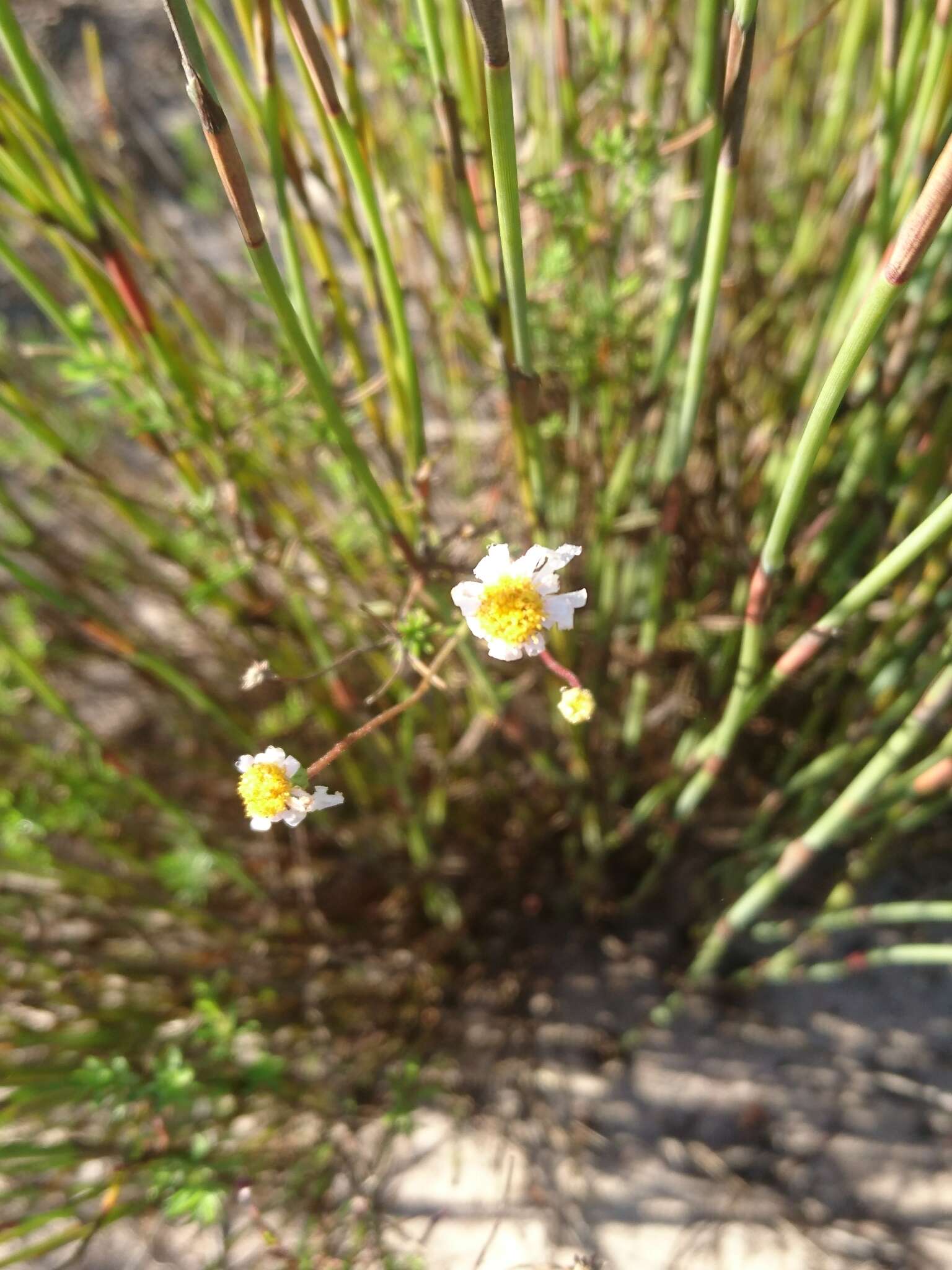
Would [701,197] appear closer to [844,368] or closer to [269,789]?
[844,368]

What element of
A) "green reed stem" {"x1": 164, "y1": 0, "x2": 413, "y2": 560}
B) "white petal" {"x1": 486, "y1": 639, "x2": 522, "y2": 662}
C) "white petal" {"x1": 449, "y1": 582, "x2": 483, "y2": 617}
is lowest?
"white petal" {"x1": 486, "y1": 639, "x2": 522, "y2": 662}

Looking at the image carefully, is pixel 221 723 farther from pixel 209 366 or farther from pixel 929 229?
pixel 929 229

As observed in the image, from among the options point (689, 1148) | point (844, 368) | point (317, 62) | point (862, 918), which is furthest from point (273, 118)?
point (689, 1148)

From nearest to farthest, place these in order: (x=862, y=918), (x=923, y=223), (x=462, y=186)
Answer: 1. (x=923, y=223)
2. (x=462, y=186)
3. (x=862, y=918)

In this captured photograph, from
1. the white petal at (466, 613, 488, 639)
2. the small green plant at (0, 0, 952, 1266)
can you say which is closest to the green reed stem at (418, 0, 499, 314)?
the small green plant at (0, 0, 952, 1266)

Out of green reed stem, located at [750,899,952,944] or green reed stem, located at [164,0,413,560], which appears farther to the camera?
green reed stem, located at [750,899,952,944]

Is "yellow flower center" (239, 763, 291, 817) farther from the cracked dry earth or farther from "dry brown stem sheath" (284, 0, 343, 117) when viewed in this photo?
the cracked dry earth

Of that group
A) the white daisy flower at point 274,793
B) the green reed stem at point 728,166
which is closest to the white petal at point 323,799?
the white daisy flower at point 274,793

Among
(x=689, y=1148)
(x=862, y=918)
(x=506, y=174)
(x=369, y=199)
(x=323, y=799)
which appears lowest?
(x=689, y=1148)
